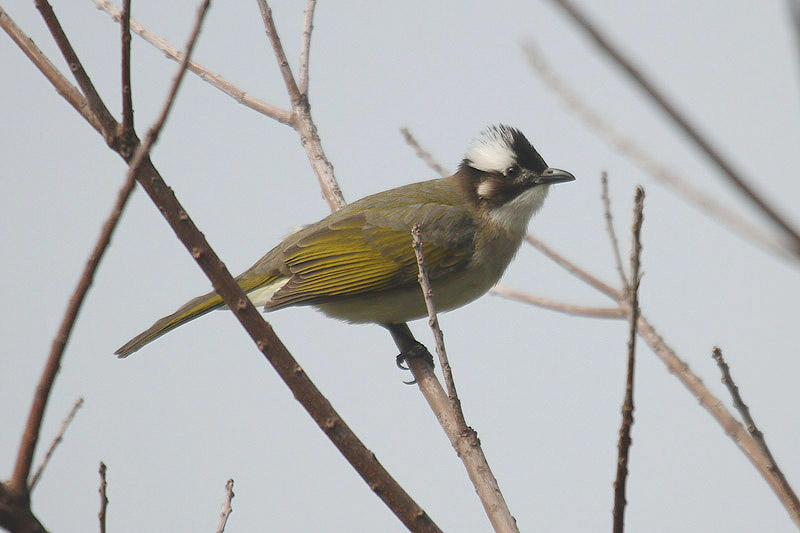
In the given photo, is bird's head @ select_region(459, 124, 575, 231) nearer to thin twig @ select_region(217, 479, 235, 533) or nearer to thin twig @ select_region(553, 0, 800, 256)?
thin twig @ select_region(217, 479, 235, 533)

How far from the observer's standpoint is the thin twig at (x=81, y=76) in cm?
210

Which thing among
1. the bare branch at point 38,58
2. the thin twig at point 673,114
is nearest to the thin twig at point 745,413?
the thin twig at point 673,114

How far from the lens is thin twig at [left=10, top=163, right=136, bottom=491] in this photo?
1738mm

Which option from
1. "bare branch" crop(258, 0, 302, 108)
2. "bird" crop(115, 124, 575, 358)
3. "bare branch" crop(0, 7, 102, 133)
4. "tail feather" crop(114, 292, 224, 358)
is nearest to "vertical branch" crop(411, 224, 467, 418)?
"bare branch" crop(0, 7, 102, 133)

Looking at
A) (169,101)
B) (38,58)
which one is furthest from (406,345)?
(169,101)

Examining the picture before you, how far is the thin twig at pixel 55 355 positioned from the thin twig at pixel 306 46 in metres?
3.23

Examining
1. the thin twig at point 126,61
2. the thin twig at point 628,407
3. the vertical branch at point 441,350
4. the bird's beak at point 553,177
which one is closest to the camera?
the thin twig at point 628,407

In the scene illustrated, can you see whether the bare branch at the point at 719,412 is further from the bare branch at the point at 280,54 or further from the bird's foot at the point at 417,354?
the bare branch at the point at 280,54

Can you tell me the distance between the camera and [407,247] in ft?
16.7

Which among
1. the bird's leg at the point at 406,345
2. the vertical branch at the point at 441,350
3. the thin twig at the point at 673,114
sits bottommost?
the thin twig at the point at 673,114

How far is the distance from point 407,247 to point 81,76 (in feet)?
9.98

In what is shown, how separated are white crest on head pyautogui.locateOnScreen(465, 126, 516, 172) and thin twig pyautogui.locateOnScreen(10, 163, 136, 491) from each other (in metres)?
4.01

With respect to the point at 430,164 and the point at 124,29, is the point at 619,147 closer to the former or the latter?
the point at 124,29

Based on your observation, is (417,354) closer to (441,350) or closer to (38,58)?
(441,350)
